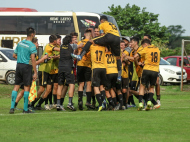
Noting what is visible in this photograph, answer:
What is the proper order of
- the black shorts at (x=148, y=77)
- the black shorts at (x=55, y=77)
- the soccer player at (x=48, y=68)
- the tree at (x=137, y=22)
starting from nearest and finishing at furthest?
the black shorts at (x=148, y=77)
the soccer player at (x=48, y=68)
the black shorts at (x=55, y=77)
the tree at (x=137, y=22)

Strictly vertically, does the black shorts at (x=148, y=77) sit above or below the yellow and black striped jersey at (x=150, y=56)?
below

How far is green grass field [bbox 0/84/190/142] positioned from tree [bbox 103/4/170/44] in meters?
71.6

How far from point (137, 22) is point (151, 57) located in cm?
7277

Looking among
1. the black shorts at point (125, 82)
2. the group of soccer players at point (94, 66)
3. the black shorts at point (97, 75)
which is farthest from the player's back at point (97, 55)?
the black shorts at point (125, 82)

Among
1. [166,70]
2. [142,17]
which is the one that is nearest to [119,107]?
[166,70]

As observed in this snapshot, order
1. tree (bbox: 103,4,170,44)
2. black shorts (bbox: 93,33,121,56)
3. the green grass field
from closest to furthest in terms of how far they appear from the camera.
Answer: the green grass field < black shorts (bbox: 93,33,121,56) < tree (bbox: 103,4,170,44)

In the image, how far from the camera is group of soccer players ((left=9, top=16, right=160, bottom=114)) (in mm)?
12984

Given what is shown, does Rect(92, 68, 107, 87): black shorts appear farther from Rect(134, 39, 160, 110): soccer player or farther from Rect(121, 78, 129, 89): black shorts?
Rect(121, 78, 129, 89): black shorts

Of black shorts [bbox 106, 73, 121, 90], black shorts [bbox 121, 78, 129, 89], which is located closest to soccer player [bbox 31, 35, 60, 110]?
black shorts [bbox 106, 73, 121, 90]

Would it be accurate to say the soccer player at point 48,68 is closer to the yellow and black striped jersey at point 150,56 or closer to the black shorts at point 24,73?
the black shorts at point 24,73

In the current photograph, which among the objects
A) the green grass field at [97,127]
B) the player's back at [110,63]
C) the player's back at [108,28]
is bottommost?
the green grass field at [97,127]

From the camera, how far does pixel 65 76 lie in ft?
46.0

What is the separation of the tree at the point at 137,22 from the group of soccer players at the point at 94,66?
6838cm

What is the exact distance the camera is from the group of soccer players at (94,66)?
13.0 metres
